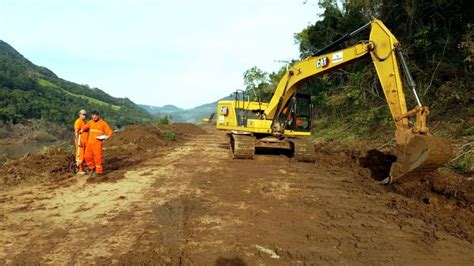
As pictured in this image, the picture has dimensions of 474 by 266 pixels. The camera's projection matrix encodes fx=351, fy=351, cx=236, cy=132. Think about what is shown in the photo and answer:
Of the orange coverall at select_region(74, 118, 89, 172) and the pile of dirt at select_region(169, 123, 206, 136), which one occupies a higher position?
the orange coverall at select_region(74, 118, 89, 172)

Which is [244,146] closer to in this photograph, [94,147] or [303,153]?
[303,153]

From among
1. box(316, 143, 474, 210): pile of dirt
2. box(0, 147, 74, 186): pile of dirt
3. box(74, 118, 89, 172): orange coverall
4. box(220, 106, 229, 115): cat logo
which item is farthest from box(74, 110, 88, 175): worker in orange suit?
box(316, 143, 474, 210): pile of dirt

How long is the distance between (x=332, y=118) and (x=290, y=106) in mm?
9324

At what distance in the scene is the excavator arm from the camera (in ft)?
19.6

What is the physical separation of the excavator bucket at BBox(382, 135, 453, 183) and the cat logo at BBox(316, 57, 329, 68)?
11.3 ft

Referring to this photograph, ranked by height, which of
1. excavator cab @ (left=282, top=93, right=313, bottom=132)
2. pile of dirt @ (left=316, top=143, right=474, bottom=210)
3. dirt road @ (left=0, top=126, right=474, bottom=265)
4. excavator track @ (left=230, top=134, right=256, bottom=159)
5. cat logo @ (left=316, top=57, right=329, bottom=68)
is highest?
cat logo @ (left=316, top=57, right=329, bottom=68)

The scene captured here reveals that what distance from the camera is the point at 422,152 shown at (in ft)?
19.7

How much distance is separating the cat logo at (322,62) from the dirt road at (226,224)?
10.4ft

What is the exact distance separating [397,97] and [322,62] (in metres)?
2.72

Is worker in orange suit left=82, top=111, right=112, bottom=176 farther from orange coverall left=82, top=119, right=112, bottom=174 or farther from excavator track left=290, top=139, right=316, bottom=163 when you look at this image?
excavator track left=290, top=139, right=316, bottom=163

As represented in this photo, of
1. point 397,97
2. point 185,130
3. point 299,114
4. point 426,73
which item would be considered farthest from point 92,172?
point 185,130

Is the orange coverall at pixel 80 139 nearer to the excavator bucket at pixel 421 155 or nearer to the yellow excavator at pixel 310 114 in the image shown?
the yellow excavator at pixel 310 114

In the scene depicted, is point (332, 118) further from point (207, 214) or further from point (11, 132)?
point (11, 132)

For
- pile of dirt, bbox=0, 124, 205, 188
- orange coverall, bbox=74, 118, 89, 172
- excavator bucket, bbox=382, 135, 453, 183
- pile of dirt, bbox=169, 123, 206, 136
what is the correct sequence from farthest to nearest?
pile of dirt, bbox=169, 123, 206, 136, orange coverall, bbox=74, 118, 89, 172, pile of dirt, bbox=0, 124, 205, 188, excavator bucket, bbox=382, 135, 453, 183
